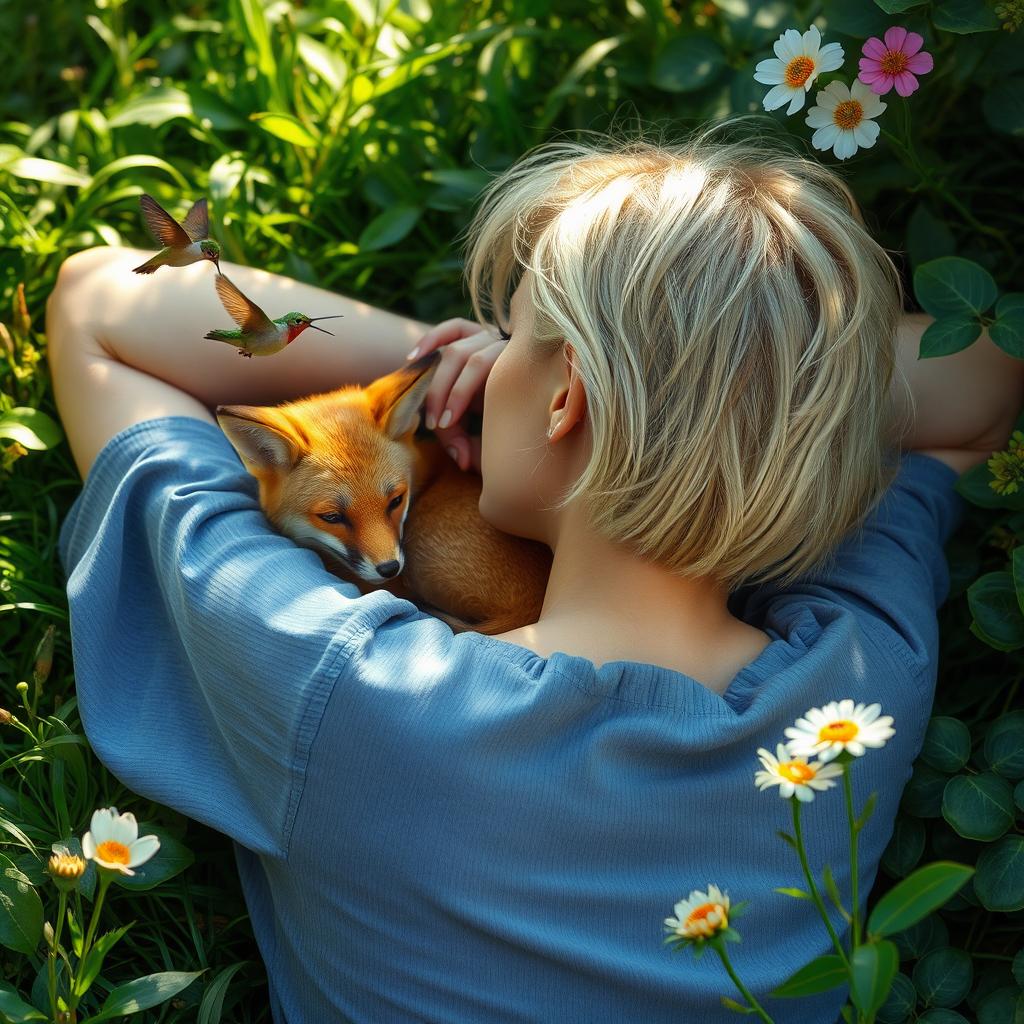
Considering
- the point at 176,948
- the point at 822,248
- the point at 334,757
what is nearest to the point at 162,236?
the point at 334,757

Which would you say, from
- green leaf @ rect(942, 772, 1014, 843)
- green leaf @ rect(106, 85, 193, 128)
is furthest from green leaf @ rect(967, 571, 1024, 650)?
green leaf @ rect(106, 85, 193, 128)

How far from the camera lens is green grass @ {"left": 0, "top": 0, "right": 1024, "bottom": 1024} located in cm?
198

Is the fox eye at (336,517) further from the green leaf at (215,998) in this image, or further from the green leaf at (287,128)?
the green leaf at (287,128)

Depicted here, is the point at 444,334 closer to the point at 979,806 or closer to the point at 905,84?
the point at 905,84

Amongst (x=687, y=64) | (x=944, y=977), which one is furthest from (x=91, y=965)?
(x=687, y=64)

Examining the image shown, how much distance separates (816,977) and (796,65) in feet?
4.77

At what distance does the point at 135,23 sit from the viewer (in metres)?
3.17

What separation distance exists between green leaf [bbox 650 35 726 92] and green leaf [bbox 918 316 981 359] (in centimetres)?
99

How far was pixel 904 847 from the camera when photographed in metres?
1.97

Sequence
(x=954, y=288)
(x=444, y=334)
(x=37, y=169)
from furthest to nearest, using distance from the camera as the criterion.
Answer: (x=37, y=169), (x=444, y=334), (x=954, y=288)

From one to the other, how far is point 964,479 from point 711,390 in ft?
A: 2.12

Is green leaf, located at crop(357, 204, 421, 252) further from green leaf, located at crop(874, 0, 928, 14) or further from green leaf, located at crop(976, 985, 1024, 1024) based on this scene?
green leaf, located at crop(976, 985, 1024, 1024)

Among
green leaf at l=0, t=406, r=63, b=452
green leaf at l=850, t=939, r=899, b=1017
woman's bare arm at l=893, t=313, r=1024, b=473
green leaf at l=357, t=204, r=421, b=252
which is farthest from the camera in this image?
green leaf at l=357, t=204, r=421, b=252

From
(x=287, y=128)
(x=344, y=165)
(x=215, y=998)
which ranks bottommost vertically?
(x=215, y=998)
